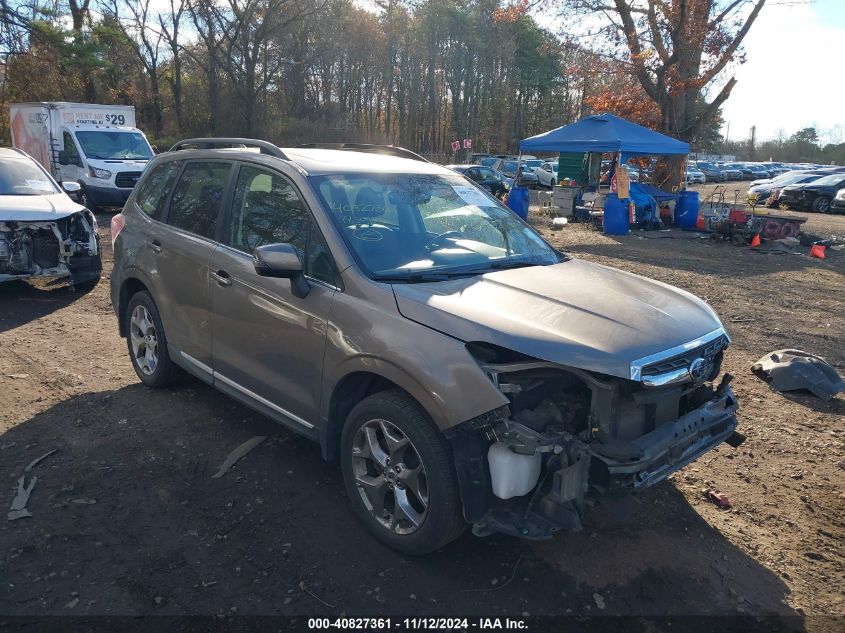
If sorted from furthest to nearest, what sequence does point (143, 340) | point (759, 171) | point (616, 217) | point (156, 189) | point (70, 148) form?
point (759, 171)
point (70, 148)
point (616, 217)
point (143, 340)
point (156, 189)

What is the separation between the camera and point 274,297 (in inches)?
145

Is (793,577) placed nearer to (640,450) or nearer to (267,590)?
(640,450)

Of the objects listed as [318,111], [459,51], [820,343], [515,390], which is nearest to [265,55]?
[318,111]

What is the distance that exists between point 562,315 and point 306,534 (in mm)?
1726

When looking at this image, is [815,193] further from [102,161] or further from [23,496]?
[23,496]

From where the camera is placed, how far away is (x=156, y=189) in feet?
16.6

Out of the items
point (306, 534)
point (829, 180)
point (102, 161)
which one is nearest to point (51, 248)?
point (306, 534)

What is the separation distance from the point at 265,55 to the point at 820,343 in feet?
128

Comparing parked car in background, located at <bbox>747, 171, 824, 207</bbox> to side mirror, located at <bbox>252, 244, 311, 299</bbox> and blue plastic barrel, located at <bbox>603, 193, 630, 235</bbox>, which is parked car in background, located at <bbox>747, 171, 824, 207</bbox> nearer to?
blue plastic barrel, located at <bbox>603, 193, 630, 235</bbox>

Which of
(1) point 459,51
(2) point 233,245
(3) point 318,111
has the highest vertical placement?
(1) point 459,51

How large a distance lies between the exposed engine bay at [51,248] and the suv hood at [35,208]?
59 mm

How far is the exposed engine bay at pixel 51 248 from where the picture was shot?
749 cm

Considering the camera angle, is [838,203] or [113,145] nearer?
[113,145]

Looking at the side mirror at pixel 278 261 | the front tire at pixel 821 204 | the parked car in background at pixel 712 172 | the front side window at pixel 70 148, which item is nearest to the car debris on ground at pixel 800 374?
the side mirror at pixel 278 261
